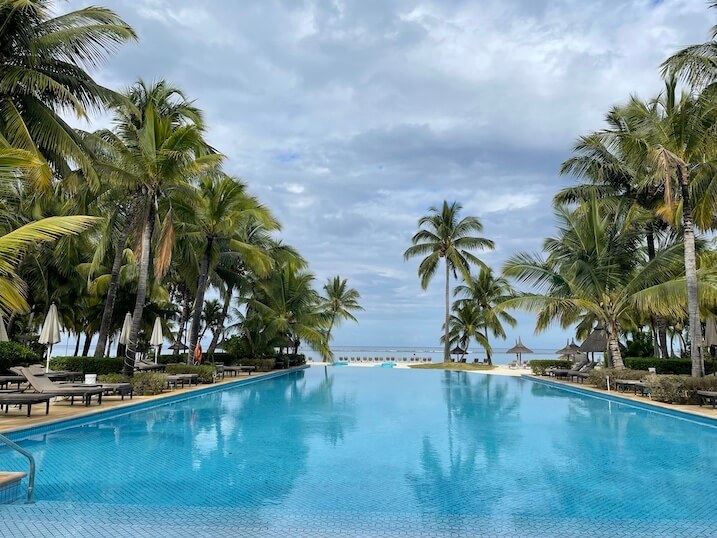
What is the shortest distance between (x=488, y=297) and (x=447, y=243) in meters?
4.48

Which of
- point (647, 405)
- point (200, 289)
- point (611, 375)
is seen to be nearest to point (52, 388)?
point (200, 289)

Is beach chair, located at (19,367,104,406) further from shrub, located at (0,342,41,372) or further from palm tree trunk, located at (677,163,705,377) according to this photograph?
palm tree trunk, located at (677,163,705,377)

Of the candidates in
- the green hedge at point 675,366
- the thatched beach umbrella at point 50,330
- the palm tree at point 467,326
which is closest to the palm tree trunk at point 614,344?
the green hedge at point 675,366

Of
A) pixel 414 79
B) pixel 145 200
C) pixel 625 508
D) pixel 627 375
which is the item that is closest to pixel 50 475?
pixel 625 508

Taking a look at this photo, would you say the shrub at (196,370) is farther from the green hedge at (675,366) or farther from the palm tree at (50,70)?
the green hedge at (675,366)

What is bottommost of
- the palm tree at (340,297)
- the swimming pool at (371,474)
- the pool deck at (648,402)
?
the swimming pool at (371,474)

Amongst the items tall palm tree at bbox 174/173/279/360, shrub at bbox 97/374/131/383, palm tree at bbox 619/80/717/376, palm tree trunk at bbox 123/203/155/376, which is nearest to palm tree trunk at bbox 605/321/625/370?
palm tree at bbox 619/80/717/376

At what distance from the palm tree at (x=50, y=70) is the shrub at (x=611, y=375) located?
14.0m

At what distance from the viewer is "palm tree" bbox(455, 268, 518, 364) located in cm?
Result: 2948

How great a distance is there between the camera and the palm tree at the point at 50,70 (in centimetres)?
902

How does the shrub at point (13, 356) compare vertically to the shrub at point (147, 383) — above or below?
above

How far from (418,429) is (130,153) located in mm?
9343

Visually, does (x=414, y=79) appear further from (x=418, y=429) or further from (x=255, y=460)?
(x=255, y=460)

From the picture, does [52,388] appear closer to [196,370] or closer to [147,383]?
[147,383]
